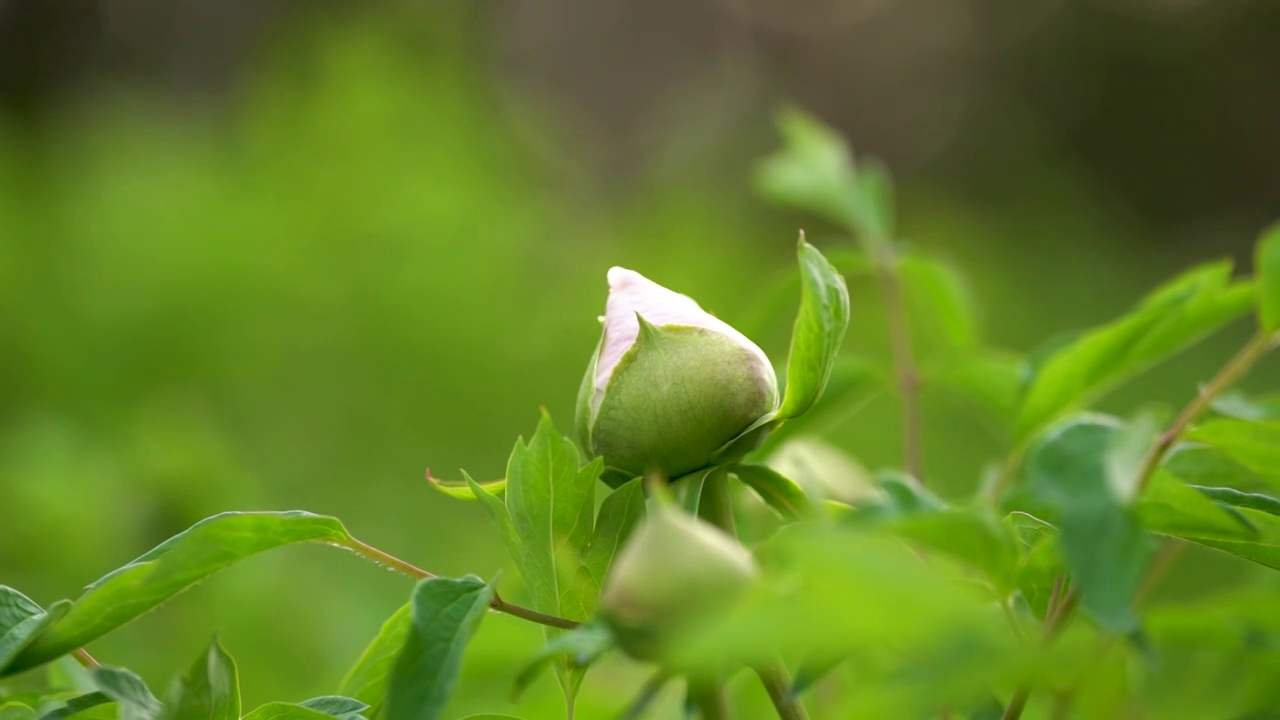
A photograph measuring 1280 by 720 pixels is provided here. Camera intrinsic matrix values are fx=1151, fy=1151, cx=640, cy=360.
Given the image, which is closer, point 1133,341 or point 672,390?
point 672,390

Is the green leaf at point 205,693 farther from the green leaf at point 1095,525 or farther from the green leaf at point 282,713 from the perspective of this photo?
the green leaf at point 1095,525

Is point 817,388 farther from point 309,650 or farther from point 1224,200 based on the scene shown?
point 1224,200

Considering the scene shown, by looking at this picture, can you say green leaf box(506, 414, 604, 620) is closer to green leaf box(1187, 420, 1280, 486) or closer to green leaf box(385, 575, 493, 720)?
green leaf box(385, 575, 493, 720)

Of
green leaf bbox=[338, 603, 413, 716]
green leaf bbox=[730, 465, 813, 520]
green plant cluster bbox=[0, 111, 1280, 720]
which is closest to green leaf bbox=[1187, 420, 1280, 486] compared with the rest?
green plant cluster bbox=[0, 111, 1280, 720]

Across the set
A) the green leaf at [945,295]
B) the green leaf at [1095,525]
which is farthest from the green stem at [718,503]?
the green leaf at [945,295]

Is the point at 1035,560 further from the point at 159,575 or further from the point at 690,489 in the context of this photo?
the point at 159,575

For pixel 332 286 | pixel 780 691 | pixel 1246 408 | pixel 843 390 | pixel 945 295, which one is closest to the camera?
pixel 780 691

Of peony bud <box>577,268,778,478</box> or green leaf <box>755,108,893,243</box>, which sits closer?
peony bud <box>577,268,778,478</box>

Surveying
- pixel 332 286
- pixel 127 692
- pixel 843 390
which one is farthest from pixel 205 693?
pixel 332 286
